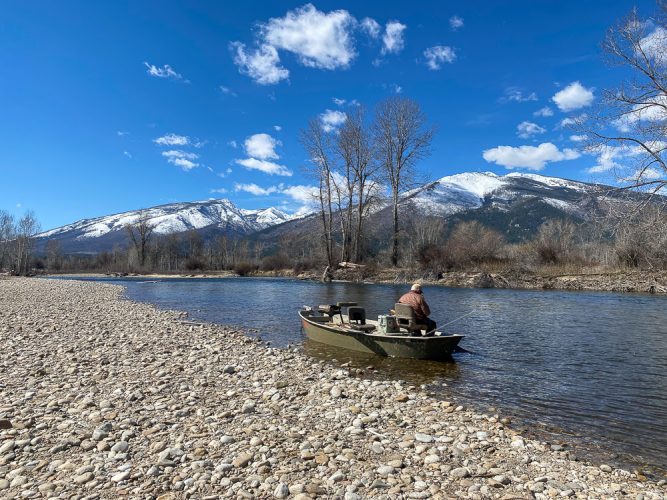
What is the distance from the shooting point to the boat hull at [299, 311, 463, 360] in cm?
1151

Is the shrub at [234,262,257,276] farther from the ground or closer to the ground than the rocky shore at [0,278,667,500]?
farther from the ground

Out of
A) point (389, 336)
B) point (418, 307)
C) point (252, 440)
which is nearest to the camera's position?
point (252, 440)

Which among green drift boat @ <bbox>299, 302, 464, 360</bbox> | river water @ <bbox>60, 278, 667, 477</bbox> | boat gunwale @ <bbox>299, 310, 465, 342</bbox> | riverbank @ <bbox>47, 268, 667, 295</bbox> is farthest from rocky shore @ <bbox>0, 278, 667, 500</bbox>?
riverbank @ <bbox>47, 268, 667, 295</bbox>

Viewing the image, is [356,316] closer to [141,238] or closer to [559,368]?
[559,368]

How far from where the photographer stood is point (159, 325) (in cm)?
1655

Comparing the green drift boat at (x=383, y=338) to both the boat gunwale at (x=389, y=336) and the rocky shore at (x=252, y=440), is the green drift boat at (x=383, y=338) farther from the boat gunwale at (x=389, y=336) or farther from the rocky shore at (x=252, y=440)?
the rocky shore at (x=252, y=440)

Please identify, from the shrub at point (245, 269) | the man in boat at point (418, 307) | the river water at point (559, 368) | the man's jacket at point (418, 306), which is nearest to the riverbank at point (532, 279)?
the river water at point (559, 368)

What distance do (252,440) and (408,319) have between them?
302 inches

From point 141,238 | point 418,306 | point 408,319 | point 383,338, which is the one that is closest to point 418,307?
point 418,306

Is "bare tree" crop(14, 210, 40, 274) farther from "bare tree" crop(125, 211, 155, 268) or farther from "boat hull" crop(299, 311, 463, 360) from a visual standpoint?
"boat hull" crop(299, 311, 463, 360)

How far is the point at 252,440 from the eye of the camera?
5738mm

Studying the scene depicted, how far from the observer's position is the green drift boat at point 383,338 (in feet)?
37.9

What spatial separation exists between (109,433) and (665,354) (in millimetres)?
14939

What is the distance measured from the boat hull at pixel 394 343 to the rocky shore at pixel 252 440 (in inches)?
86.4
